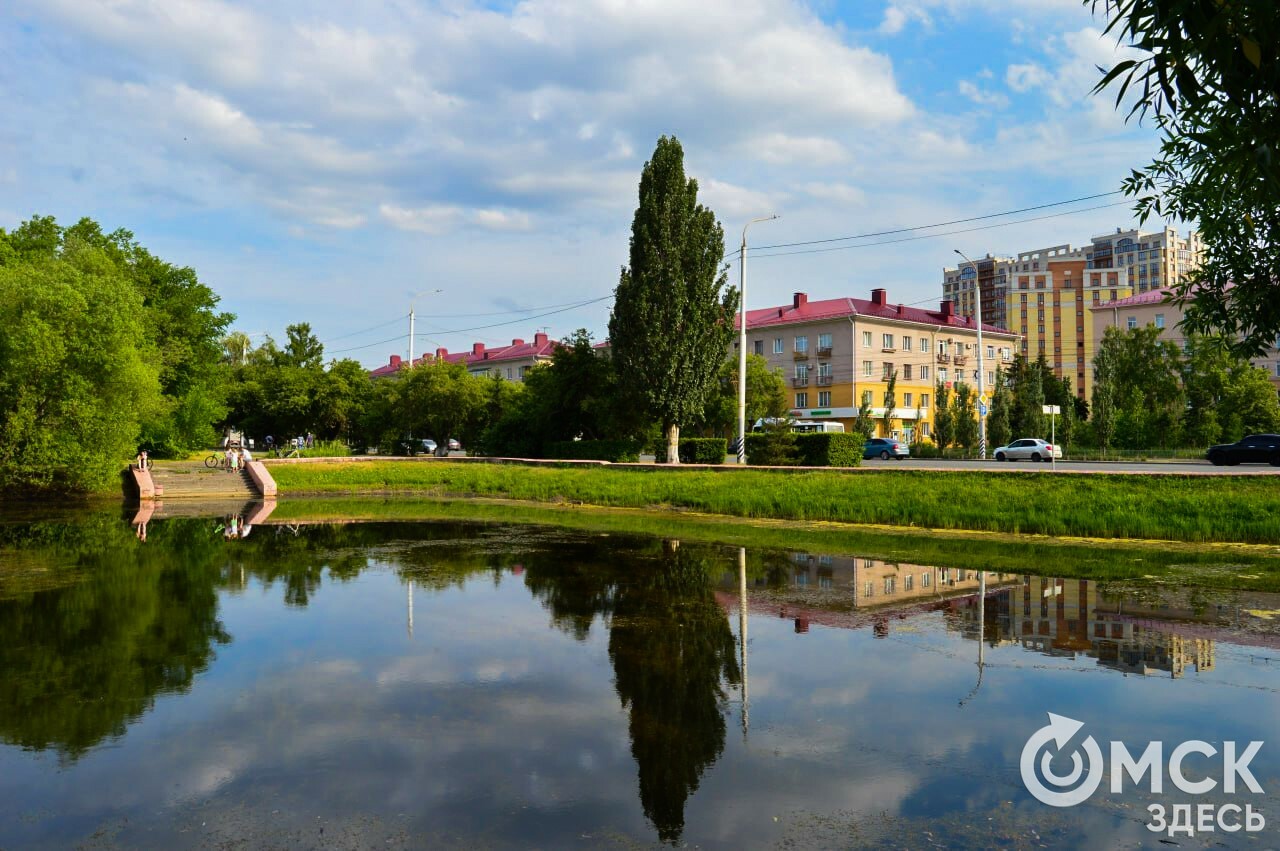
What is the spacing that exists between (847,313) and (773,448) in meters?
39.9

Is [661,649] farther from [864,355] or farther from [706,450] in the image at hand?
[864,355]

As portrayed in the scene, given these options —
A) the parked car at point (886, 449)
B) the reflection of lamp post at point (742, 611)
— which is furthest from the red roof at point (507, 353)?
the reflection of lamp post at point (742, 611)

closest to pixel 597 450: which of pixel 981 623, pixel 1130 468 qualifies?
pixel 1130 468

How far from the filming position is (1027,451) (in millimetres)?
48594

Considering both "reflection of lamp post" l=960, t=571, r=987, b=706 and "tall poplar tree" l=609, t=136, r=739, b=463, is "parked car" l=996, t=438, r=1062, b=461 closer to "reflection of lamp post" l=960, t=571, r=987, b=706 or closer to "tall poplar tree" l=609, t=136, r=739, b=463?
"tall poplar tree" l=609, t=136, r=739, b=463

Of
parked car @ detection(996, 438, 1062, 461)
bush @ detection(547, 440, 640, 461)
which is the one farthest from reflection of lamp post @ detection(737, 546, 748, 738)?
parked car @ detection(996, 438, 1062, 461)

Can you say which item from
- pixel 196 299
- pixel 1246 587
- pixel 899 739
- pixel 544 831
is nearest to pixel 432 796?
pixel 544 831

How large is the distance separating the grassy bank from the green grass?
70cm

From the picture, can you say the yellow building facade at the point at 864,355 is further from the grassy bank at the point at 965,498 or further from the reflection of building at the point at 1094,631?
the reflection of building at the point at 1094,631

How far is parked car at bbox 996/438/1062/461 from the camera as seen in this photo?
158ft

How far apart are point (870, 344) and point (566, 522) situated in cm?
5310

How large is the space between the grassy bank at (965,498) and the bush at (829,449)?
5611 mm

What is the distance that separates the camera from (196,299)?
5206 cm

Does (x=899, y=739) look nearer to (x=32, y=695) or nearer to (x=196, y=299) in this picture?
(x=32, y=695)
